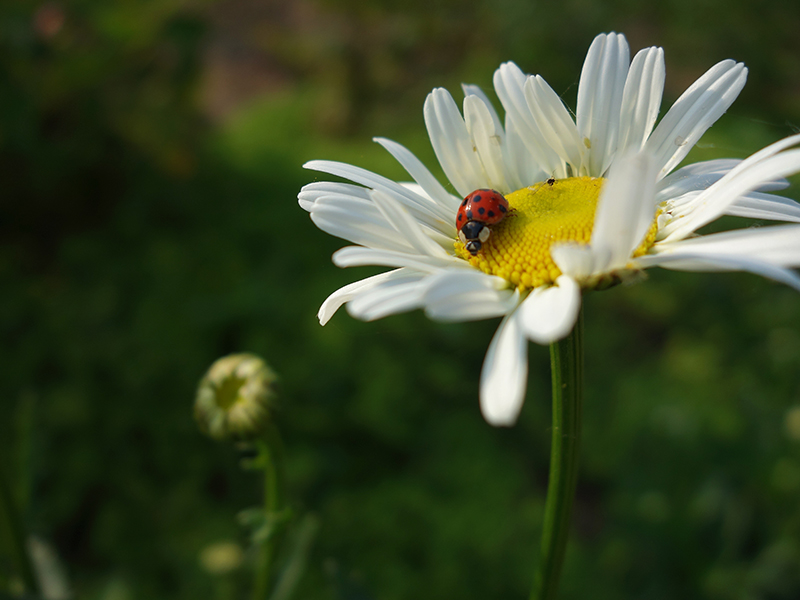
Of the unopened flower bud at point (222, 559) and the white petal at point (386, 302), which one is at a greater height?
the white petal at point (386, 302)

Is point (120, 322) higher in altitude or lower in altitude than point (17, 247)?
lower

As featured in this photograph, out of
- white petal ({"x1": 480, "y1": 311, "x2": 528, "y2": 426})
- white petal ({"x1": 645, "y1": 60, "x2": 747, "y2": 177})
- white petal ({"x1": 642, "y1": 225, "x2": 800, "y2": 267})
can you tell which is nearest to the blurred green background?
white petal ({"x1": 645, "y1": 60, "x2": 747, "y2": 177})

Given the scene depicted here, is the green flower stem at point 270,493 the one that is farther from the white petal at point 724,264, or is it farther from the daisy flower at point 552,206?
the white petal at point 724,264

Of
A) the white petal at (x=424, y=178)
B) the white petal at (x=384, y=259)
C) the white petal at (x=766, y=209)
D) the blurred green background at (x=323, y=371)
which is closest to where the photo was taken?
the white petal at (x=384, y=259)

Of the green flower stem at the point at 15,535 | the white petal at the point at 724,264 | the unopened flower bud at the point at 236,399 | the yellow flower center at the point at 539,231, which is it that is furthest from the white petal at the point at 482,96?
the green flower stem at the point at 15,535

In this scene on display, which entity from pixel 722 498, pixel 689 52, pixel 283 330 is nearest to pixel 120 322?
pixel 283 330

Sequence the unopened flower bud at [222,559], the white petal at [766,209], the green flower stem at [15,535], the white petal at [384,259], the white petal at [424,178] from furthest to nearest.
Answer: the unopened flower bud at [222,559] → the green flower stem at [15,535] → the white petal at [424,178] → the white petal at [766,209] → the white petal at [384,259]

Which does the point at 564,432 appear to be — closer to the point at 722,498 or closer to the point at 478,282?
the point at 478,282
